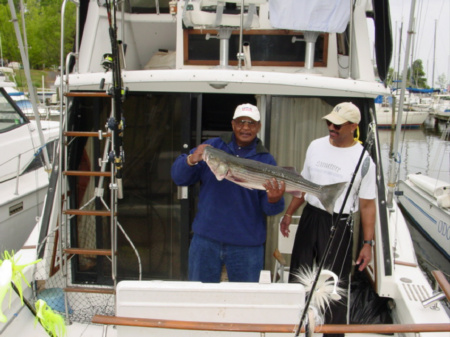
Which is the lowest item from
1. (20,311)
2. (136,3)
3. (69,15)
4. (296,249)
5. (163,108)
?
(20,311)

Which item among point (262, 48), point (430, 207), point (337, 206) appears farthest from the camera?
point (430, 207)

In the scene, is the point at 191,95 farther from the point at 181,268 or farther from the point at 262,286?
the point at 262,286

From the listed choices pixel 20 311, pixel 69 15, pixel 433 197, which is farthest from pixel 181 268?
pixel 69 15

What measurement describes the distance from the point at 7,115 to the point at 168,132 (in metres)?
5.08

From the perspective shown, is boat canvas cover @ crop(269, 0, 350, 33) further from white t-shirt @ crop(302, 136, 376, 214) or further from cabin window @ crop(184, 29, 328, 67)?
white t-shirt @ crop(302, 136, 376, 214)

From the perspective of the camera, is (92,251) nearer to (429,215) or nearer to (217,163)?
(217,163)

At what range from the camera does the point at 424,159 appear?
20172 millimetres

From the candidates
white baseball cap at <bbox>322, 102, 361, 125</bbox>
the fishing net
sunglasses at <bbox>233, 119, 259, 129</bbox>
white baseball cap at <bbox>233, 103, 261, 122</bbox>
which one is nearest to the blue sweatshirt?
sunglasses at <bbox>233, 119, 259, 129</bbox>

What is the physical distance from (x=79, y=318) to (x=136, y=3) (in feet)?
12.7

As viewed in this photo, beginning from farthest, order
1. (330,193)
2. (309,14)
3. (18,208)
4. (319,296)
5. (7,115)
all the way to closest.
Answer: (7,115), (18,208), (309,14), (330,193), (319,296)

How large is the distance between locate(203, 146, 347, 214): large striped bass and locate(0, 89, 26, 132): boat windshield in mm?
5978

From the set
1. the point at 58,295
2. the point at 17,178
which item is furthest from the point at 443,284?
the point at 17,178

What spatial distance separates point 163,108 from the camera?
3840mm

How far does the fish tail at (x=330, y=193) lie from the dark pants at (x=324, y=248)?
0.32m
